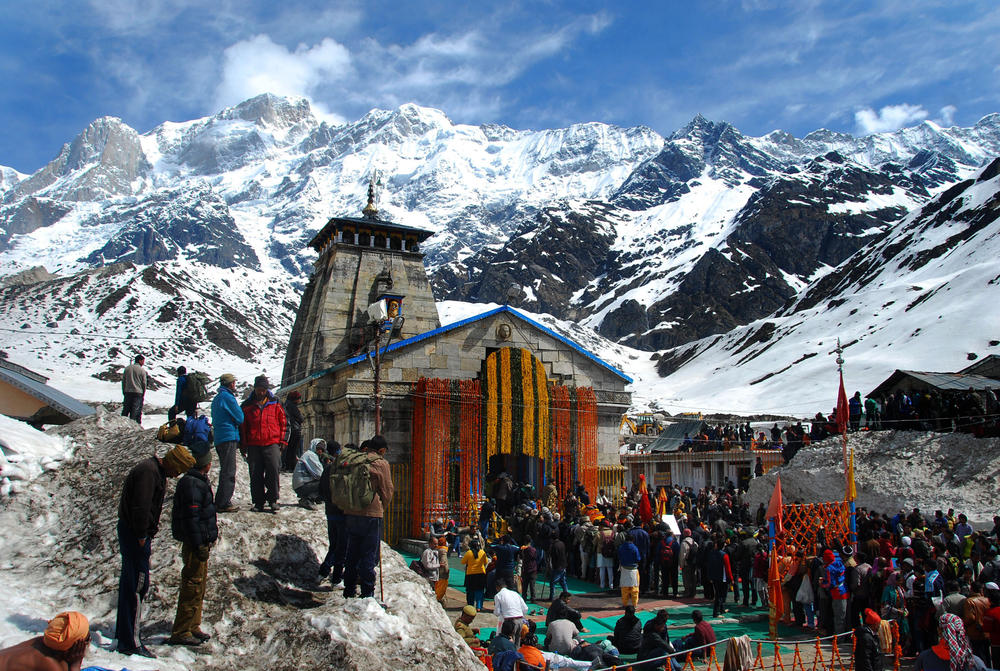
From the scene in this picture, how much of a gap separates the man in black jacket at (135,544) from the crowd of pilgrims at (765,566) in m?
6.16

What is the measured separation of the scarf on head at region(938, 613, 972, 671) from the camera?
8102mm

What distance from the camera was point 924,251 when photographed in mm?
88500

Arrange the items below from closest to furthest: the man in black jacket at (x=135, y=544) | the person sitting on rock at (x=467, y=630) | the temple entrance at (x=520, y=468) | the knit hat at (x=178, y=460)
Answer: the man in black jacket at (x=135, y=544) → the knit hat at (x=178, y=460) → the person sitting on rock at (x=467, y=630) → the temple entrance at (x=520, y=468)

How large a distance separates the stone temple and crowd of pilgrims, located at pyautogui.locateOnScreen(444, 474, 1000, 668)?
5.10 feet

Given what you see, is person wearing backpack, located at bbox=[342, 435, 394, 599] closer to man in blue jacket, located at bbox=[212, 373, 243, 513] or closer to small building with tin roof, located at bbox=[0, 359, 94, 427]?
man in blue jacket, located at bbox=[212, 373, 243, 513]

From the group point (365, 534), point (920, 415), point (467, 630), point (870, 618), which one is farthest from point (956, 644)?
point (920, 415)

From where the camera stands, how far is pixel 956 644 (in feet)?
26.7

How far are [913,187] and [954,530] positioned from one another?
193422 mm

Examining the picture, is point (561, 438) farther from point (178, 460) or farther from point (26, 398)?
point (178, 460)

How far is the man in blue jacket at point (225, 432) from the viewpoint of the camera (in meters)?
8.70

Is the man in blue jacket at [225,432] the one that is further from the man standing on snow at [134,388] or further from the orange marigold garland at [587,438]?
the orange marigold garland at [587,438]

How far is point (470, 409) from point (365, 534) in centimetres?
1320

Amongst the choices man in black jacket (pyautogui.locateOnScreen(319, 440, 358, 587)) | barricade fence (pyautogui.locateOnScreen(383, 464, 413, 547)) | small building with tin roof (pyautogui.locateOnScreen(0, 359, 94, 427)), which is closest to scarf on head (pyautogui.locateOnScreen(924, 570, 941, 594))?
man in black jacket (pyautogui.locateOnScreen(319, 440, 358, 587))

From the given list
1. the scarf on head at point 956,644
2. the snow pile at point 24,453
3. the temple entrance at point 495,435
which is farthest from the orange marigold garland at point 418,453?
the scarf on head at point 956,644
